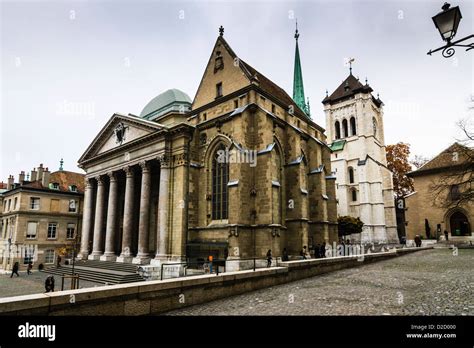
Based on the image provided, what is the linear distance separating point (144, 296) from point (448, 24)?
860 centimetres

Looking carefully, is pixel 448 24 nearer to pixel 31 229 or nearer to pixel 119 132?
pixel 119 132

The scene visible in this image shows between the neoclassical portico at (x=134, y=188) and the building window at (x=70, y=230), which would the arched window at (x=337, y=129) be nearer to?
the neoclassical portico at (x=134, y=188)

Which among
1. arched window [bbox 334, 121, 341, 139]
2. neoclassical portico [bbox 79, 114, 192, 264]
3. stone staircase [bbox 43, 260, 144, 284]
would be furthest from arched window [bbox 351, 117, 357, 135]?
stone staircase [bbox 43, 260, 144, 284]

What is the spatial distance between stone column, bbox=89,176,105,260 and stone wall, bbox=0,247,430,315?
23054 millimetres

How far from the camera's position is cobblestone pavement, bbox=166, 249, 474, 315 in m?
7.19

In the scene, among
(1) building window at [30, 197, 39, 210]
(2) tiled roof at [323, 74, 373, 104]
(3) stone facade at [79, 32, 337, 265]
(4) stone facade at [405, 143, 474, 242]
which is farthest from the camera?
(2) tiled roof at [323, 74, 373, 104]

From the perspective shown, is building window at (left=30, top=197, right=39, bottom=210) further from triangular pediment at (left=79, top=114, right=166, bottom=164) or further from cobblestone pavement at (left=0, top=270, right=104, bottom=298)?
cobblestone pavement at (left=0, top=270, right=104, bottom=298)

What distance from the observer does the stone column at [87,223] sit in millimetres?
30906

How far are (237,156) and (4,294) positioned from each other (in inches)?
657

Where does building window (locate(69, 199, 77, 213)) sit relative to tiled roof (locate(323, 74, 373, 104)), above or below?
below

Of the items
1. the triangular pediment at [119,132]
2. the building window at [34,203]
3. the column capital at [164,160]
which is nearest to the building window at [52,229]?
the building window at [34,203]

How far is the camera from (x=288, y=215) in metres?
23.3
